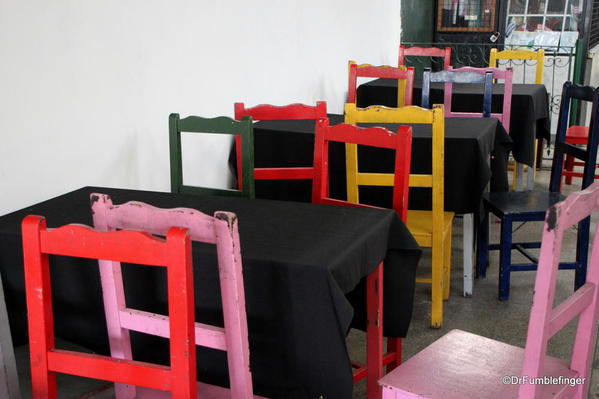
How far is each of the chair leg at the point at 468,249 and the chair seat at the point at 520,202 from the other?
14 centimetres

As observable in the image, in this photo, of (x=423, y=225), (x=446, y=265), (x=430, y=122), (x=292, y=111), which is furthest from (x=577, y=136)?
(x=292, y=111)

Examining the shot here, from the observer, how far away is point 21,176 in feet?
7.95

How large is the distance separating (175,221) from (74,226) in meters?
0.21

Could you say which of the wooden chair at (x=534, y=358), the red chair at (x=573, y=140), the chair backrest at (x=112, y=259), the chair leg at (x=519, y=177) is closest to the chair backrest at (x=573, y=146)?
the chair leg at (x=519, y=177)

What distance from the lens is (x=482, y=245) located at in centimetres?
377

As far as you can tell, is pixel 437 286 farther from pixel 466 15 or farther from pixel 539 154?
pixel 466 15

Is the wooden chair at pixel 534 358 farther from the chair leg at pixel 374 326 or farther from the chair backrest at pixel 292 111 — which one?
the chair backrest at pixel 292 111

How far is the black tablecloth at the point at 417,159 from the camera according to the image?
11.2 feet

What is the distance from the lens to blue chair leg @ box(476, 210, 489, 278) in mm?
3709

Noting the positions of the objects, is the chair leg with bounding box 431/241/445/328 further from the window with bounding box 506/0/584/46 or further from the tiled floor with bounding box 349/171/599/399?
the window with bounding box 506/0/584/46

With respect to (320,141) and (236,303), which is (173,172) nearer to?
(320,141)

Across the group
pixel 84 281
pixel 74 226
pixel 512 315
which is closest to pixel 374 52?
pixel 512 315

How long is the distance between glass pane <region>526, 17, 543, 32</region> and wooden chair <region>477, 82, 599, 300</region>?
195 inches

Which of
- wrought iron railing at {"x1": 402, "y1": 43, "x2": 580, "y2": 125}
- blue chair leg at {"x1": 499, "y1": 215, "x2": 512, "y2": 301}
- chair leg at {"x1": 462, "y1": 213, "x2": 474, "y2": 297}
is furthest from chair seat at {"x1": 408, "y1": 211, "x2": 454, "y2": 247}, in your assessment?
wrought iron railing at {"x1": 402, "y1": 43, "x2": 580, "y2": 125}
